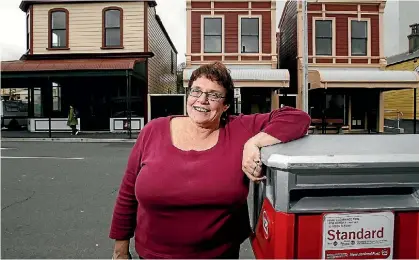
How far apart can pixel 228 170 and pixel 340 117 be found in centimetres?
1899

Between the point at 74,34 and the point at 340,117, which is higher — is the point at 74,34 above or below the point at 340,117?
above

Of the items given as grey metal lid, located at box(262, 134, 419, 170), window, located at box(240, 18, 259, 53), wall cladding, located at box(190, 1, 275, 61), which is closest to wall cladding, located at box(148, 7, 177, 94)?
wall cladding, located at box(190, 1, 275, 61)

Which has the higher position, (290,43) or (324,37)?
(290,43)

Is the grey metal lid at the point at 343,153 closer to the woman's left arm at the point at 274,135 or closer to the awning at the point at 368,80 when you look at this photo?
the woman's left arm at the point at 274,135

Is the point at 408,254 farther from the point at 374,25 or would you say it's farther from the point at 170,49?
the point at 170,49

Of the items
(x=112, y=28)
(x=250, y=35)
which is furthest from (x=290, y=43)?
(x=112, y=28)

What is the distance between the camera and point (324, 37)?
62.5ft

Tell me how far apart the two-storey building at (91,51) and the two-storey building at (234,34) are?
9.24ft

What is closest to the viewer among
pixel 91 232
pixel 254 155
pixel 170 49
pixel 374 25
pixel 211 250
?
pixel 254 155

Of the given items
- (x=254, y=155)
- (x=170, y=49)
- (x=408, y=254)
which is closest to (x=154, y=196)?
(x=254, y=155)

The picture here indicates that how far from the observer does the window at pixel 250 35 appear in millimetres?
18703

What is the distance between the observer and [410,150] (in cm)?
148

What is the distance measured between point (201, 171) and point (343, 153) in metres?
0.63

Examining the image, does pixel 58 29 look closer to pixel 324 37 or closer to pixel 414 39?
pixel 324 37
